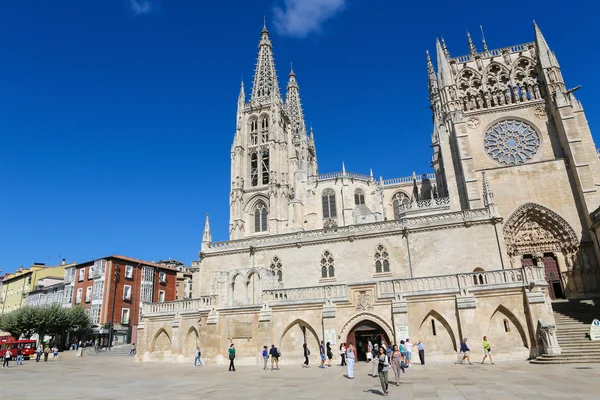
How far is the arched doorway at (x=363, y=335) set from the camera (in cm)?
2134

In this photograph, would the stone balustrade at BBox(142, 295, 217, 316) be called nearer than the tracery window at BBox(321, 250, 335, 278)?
Yes

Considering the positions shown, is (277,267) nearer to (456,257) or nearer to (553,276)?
(456,257)

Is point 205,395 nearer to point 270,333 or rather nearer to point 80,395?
point 80,395

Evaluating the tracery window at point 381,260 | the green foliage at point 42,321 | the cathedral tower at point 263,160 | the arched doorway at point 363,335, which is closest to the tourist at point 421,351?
the arched doorway at point 363,335

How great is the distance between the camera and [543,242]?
29797 millimetres

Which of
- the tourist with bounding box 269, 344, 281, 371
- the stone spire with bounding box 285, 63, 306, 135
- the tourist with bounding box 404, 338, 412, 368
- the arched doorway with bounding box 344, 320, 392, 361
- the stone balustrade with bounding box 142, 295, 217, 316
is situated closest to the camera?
the tourist with bounding box 404, 338, 412, 368

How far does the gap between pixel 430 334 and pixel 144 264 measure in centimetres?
4556

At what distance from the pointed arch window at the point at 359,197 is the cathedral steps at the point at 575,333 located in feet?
103

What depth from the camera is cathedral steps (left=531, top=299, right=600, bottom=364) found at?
16.7 metres

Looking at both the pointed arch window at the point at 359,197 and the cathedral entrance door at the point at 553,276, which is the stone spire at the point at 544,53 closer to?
the cathedral entrance door at the point at 553,276

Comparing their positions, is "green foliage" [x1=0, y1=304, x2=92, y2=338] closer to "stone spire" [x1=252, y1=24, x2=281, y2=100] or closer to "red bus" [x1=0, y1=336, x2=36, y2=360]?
"red bus" [x1=0, y1=336, x2=36, y2=360]

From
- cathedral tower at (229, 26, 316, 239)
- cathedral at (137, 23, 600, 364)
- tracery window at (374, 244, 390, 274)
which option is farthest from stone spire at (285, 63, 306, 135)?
tracery window at (374, 244, 390, 274)

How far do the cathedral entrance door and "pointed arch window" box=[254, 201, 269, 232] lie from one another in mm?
37589

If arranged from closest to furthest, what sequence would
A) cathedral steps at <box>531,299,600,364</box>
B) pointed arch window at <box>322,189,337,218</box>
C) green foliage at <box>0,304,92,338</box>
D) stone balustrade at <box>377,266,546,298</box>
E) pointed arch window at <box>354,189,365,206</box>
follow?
1. cathedral steps at <box>531,299,600,364</box>
2. stone balustrade at <box>377,266,546,298</box>
3. green foliage at <box>0,304,92,338</box>
4. pointed arch window at <box>322,189,337,218</box>
5. pointed arch window at <box>354,189,365,206</box>
